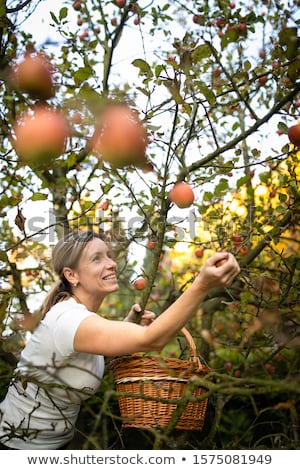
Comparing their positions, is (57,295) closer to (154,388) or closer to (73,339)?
(73,339)

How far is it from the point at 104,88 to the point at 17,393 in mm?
1461

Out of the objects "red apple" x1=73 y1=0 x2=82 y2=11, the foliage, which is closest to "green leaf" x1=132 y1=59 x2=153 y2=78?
the foliage

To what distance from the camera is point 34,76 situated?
1.57 meters

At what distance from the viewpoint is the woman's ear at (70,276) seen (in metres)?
1.80

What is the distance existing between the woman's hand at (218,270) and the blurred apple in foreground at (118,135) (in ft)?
1.41

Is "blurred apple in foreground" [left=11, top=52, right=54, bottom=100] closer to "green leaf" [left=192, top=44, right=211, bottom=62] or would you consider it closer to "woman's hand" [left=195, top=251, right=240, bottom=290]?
"green leaf" [left=192, top=44, right=211, bottom=62]

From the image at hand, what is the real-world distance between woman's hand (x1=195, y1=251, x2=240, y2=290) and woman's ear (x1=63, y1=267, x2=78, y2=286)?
685mm

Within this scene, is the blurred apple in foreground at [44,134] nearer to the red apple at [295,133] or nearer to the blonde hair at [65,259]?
the blonde hair at [65,259]

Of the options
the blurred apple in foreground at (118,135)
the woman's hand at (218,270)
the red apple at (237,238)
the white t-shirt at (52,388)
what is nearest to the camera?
the woman's hand at (218,270)

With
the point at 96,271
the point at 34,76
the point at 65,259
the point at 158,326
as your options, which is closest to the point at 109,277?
the point at 96,271

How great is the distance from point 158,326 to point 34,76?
2.61ft

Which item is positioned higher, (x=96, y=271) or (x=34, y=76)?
(x=34, y=76)

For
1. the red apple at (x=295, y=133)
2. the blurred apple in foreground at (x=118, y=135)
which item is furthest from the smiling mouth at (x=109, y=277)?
the red apple at (x=295, y=133)

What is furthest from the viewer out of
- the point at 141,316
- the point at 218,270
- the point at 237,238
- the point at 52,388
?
the point at 237,238
